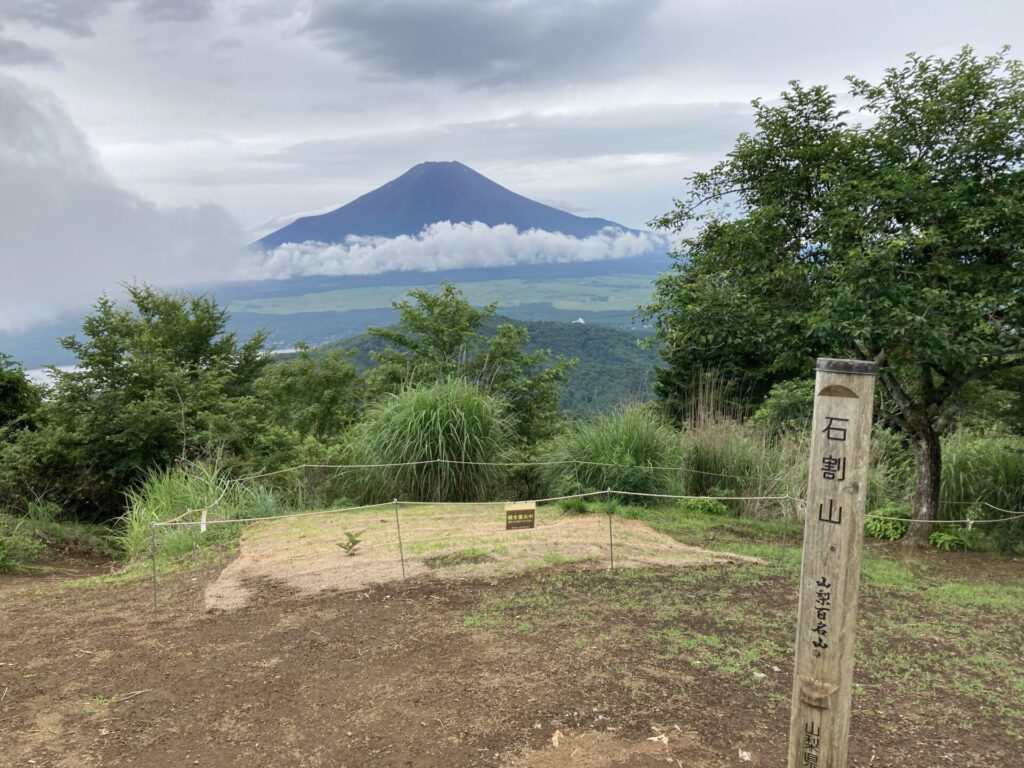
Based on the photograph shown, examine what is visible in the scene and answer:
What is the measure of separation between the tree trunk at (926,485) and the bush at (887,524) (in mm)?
135

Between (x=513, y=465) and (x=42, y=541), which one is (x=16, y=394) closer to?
(x=42, y=541)

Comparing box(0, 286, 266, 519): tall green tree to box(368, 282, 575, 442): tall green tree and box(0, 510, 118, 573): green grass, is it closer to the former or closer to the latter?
box(0, 510, 118, 573): green grass

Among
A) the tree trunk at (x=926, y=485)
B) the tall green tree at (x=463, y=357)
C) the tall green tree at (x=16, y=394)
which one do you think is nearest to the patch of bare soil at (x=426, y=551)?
A: the tree trunk at (x=926, y=485)

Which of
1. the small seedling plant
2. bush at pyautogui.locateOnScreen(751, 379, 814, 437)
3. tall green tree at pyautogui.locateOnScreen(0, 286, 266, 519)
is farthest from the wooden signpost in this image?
bush at pyautogui.locateOnScreen(751, 379, 814, 437)

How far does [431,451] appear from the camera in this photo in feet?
26.2

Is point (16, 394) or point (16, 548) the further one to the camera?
point (16, 394)

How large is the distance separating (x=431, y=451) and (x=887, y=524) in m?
4.79

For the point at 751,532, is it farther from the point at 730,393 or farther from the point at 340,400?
the point at 730,393

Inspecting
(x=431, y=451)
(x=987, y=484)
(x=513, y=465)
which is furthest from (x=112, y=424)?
(x=987, y=484)

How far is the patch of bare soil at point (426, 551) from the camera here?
5453 mm

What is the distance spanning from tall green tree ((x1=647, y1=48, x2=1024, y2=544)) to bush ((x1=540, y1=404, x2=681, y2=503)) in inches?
65.7

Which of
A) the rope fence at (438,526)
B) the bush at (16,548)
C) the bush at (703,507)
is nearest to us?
the rope fence at (438,526)

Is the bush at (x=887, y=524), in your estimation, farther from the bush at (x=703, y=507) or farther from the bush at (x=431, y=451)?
the bush at (x=431, y=451)

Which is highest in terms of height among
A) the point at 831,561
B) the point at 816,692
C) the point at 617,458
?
the point at 831,561
